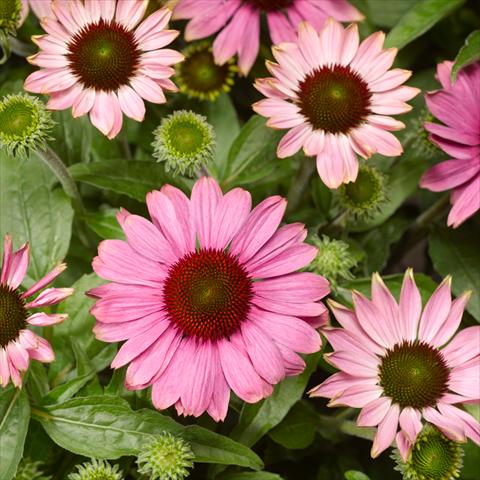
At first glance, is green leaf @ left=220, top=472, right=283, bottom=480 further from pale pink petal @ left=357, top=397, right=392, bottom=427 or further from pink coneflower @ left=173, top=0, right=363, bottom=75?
pink coneflower @ left=173, top=0, right=363, bottom=75

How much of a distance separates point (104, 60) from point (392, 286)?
0.45 metres

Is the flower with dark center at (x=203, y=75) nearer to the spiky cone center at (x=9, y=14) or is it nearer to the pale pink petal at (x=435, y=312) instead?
the spiky cone center at (x=9, y=14)

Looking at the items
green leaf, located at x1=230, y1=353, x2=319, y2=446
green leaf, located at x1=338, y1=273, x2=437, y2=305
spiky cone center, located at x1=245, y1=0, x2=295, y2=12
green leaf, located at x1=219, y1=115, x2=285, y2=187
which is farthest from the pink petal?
spiky cone center, located at x1=245, y1=0, x2=295, y2=12

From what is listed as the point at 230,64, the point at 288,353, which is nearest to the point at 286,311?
the point at 288,353

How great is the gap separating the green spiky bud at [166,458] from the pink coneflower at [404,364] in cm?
15

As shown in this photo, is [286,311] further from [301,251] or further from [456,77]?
[456,77]

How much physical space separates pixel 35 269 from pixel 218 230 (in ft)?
0.97

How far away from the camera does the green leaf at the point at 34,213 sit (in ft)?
3.31

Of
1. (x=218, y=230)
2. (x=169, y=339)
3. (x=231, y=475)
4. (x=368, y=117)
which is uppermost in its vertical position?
(x=368, y=117)

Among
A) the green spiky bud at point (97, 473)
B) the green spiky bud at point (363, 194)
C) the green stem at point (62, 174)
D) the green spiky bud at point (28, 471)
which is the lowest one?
the green spiky bud at point (28, 471)

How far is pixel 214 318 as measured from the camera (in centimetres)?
84

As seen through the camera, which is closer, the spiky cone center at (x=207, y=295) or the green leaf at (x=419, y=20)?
the spiky cone center at (x=207, y=295)

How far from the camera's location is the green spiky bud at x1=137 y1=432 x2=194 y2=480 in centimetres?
79

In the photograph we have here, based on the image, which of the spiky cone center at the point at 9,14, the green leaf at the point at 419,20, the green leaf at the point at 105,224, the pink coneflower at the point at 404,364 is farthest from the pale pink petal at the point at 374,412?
the spiky cone center at the point at 9,14
